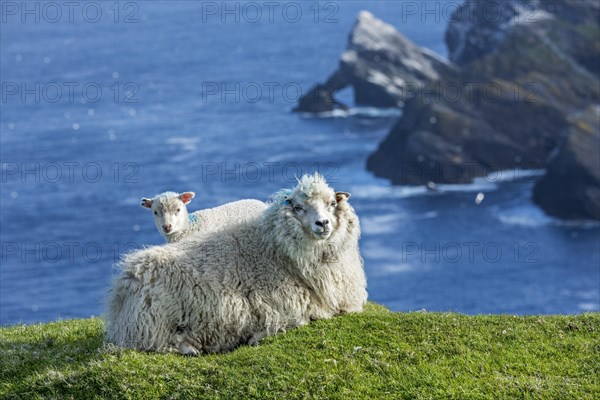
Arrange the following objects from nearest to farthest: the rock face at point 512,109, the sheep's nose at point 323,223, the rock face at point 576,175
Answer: the sheep's nose at point 323,223 < the rock face at point 576,175 < the rock face at point 512,109

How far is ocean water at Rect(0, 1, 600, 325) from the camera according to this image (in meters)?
111

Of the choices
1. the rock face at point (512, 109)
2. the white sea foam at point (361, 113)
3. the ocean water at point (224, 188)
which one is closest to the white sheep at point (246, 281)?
the ocean water at point (224, 188)

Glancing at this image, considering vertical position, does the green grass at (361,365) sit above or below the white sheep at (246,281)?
below

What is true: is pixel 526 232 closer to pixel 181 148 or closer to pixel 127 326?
pixel 181 148

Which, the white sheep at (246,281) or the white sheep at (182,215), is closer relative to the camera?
the white sheep at (246,281)

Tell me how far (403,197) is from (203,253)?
124 metres

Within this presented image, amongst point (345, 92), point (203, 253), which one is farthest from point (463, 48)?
point (203, 253)

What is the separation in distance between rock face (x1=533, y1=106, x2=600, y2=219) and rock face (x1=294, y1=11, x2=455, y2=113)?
3778cm

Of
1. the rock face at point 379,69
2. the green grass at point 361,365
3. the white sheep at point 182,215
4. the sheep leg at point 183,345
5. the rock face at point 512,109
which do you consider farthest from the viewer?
the rock face at point 379,69

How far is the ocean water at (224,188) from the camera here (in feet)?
364

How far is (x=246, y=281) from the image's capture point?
13.9 m

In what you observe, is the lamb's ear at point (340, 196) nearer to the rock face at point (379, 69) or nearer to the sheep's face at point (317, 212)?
the sheep's face at point (317, 212)

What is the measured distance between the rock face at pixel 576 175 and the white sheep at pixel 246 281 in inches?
4137

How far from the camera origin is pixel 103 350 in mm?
13375
